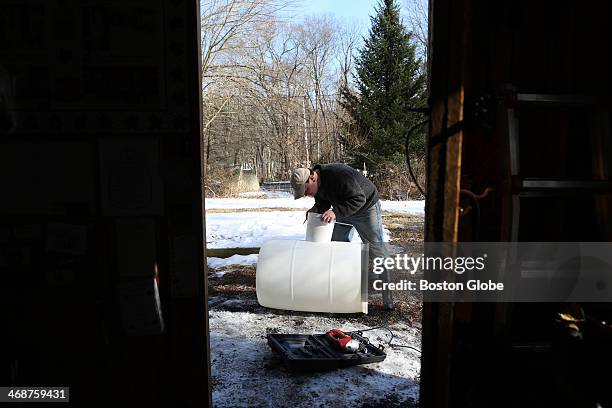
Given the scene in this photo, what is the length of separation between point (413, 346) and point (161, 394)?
2679 millimetres

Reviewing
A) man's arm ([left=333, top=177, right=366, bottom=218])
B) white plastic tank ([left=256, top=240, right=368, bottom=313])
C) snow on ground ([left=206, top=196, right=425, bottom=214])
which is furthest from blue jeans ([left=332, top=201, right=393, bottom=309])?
snow on ground ([left=206, top=196, right=425, bottom=214])

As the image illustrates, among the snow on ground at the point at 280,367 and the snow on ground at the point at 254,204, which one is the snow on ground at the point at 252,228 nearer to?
the snow on ground at the point at 254,204

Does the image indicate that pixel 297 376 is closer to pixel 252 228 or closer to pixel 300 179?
pixel 300 179

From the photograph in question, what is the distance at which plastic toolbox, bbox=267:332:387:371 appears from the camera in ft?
11.6

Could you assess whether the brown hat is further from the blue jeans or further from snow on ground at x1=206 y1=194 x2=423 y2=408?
snow on ground at x1=206 y1=194 x2=423 y2=408

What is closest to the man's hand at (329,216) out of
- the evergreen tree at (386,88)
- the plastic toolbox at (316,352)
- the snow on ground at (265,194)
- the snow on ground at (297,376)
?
the snow on ground at (297,376)

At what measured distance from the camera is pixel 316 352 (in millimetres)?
3725

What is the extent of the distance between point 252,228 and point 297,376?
20.5ft

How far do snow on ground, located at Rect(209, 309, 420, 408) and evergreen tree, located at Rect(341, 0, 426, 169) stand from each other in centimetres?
1306

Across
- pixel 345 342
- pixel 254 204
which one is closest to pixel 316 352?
pixel 345 342

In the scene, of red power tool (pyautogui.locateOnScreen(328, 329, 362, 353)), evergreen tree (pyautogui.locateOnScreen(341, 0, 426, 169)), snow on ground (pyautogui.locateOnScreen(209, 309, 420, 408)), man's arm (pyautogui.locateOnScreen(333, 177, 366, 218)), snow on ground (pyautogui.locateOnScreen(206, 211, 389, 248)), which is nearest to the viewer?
Result: snow on ground (pyautogui.locateOnScreen(209, 309, 420, 408))

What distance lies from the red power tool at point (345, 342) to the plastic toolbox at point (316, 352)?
0.03 m

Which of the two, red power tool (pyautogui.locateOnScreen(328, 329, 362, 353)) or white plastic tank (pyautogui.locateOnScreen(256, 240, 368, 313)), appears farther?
white plastic tank (pyautogui.locateOnScreen(256, 240, 368, 313))

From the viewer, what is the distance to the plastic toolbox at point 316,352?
139 inches
